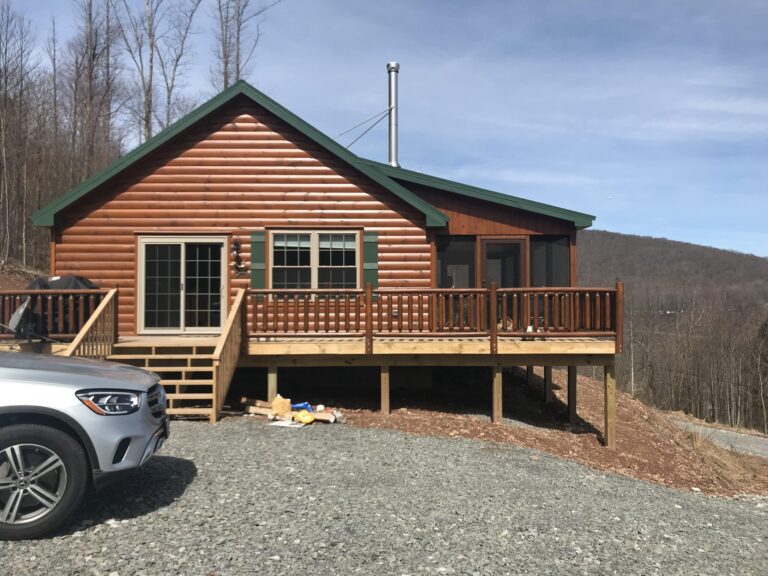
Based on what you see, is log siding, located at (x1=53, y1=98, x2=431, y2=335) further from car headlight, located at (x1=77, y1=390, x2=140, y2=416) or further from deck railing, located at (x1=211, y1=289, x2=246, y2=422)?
car headlight, located at (x1=77, y1=390, x2=140, y2=416)

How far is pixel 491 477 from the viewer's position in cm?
682

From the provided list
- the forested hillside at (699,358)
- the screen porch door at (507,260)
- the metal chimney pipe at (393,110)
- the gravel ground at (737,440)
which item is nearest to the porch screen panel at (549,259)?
the screen porch door at (507,260)

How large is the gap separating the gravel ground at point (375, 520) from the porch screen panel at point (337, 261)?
4.42 metres

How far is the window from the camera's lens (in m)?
11.7

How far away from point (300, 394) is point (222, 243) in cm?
338

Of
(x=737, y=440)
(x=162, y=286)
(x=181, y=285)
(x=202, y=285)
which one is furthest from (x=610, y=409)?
(x=737, y=440)

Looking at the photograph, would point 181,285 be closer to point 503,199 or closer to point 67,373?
point 503,199

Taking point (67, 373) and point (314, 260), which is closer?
point (67, 373)

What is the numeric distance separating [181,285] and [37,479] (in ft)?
24.9

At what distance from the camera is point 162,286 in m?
11.6

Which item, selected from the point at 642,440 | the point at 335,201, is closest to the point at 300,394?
the point at 335,201

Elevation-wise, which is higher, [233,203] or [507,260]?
[233,203]

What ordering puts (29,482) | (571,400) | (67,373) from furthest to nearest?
(571,400), (67,373), (29,482)

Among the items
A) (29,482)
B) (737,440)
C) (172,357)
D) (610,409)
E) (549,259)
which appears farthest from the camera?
(737,440)
